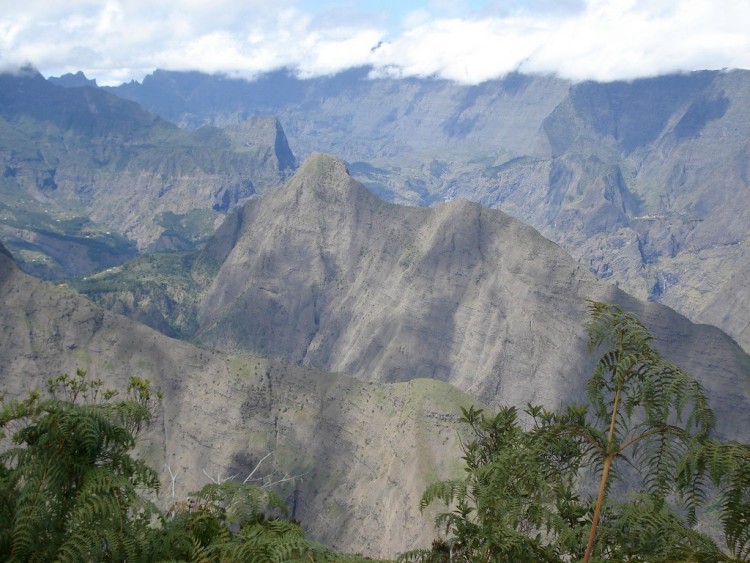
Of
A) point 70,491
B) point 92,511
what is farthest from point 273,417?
point 92,511

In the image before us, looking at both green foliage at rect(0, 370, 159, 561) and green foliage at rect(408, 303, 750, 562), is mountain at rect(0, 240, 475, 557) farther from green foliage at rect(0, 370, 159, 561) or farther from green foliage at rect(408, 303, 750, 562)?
green foliage at rect(0, 370, 159, 561)

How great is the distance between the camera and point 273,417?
118938mm

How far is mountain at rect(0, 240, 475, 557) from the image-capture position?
103250 millimetres

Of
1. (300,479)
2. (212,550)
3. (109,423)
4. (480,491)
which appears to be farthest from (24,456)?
(300,479)

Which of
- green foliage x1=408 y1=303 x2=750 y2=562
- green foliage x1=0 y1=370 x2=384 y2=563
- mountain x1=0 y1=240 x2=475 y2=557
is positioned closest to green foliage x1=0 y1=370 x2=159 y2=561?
green foliage x1=0 y1=370 x2=384 y2=563

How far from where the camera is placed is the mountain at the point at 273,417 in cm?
10325

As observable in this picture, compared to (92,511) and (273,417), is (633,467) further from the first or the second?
(273,417)

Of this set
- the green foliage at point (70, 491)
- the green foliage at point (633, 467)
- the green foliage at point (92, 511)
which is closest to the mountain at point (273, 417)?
the green foliage at point (633, 467)

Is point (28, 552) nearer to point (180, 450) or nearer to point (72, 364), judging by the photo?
point (180, 450)

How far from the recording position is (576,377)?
16738 centimetres

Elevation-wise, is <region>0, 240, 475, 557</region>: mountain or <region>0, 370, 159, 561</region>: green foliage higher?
<region>0, 370, 159, 561</region>: green foliage

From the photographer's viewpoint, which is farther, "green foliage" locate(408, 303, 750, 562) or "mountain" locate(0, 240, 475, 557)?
"mountain" locate(0, 240, 475, 557)

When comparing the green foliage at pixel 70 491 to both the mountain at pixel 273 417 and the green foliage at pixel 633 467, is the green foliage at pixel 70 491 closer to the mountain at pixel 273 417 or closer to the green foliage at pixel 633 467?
the green foliage at pixel 633 467

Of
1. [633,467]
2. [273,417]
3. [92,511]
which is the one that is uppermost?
[633,467]
